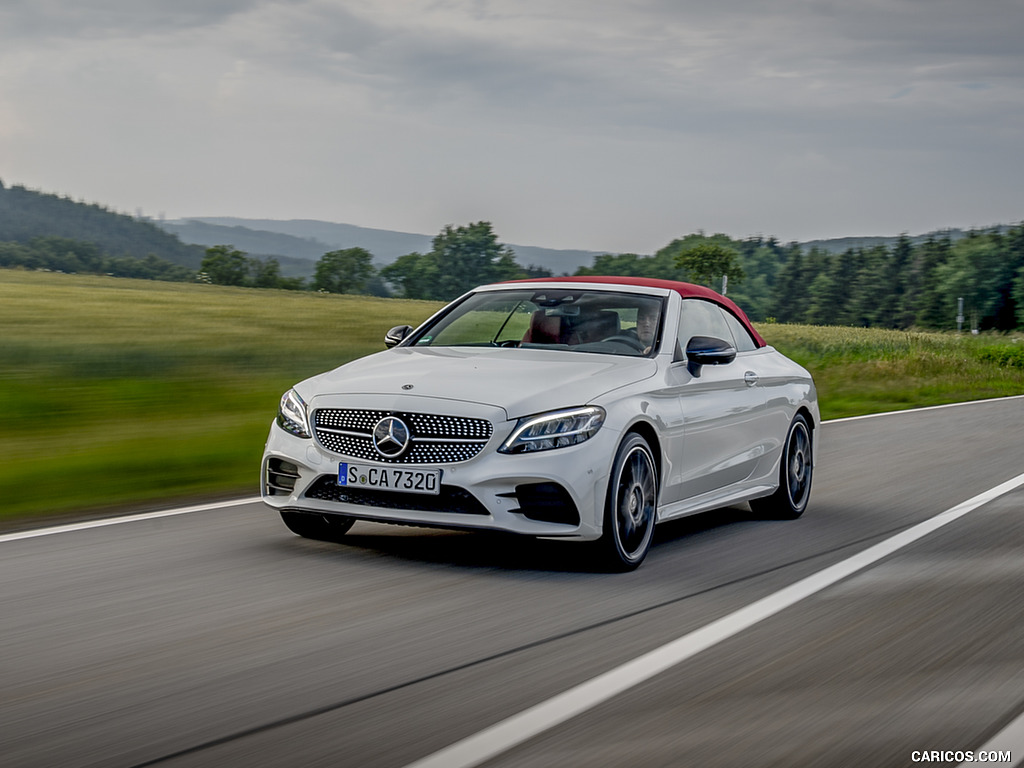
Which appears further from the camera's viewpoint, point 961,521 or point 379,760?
point 961,521

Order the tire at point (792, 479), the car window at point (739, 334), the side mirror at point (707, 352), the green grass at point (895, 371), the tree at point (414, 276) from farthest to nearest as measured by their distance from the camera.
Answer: the tree at point (414, 276) < the green grass at point (895, 371) < the tire at point (792, 479) < the car window at point (739, 334) < the side mirror at point (707, 352)

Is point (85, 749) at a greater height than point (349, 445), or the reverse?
point (349, 445)

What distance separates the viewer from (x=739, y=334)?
8.82 metres

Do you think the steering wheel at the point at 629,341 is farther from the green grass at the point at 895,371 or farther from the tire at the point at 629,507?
the green grass at the point at 895,371

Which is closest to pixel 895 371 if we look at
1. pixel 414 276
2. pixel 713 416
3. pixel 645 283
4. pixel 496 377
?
pixel 645 283

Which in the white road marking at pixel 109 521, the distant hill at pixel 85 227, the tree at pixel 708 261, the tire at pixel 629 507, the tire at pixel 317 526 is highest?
the tree at pixel 708 261

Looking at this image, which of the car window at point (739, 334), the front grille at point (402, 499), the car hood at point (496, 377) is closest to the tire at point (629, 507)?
the car hood at point (496, 377)

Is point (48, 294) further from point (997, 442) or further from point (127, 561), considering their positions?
point (127, 561)

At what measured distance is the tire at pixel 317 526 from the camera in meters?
7.26

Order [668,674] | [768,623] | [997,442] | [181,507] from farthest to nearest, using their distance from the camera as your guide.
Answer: [997,442], [181,507], [768,623], [668,674]

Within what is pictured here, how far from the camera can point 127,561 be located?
6629mm

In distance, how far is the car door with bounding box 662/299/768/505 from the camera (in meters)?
7.33

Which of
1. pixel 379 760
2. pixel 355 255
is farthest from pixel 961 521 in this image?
pixel 355 255

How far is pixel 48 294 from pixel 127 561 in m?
31.7
